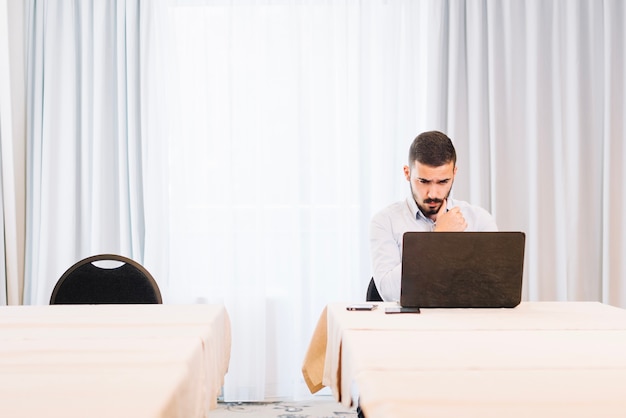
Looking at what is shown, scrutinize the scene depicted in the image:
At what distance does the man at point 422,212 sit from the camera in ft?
7.78

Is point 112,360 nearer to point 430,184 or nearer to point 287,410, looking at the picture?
point 430,184

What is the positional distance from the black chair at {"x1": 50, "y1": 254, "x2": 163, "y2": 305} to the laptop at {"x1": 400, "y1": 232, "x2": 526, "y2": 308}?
1.09 m

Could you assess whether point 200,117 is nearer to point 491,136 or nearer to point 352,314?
point 491,136

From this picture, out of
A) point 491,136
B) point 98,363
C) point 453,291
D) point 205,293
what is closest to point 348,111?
point 491,136

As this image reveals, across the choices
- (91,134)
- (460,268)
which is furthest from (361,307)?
(91,134)

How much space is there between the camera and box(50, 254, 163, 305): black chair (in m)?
2.48

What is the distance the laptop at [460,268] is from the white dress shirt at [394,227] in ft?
1.71

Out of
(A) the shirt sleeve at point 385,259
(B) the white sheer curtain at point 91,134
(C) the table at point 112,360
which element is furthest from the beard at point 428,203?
(B) the white sheer curtain at point 91,134

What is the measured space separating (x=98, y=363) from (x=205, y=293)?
2364 mm

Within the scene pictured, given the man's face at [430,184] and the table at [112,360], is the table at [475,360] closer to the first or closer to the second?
the table at [112,360]

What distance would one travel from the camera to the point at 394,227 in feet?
8.57

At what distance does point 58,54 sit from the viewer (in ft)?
11.8

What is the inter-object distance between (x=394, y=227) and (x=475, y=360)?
1358 millimetres

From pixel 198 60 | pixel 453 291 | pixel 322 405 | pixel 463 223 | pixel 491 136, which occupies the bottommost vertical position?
pixel 322 405
